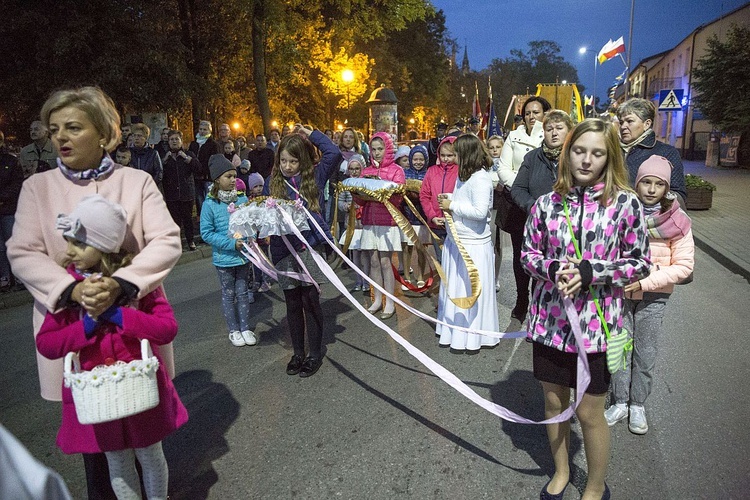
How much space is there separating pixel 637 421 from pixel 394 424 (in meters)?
1.67

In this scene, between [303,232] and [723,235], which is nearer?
[303,232]

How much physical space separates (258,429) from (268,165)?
8.33m


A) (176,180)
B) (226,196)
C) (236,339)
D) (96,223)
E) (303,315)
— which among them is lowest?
(236,339)

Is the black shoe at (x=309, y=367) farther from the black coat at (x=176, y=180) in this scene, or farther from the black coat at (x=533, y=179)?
the black coat at (x=176, y=180)

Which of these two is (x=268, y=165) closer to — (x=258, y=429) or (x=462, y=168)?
(x=462, y=168)

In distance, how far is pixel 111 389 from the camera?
214 cm

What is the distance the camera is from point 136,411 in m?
2.21

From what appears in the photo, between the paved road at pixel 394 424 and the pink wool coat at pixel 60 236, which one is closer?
the pink wool coat at pixel 60 236

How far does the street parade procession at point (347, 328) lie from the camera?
2.33 meters

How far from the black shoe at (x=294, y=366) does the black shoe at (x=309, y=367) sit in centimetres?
4

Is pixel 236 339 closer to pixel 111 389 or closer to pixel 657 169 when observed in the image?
pixel 111 389

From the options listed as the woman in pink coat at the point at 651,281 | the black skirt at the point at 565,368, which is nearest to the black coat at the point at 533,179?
the woman in pink coat at the point at 651,281

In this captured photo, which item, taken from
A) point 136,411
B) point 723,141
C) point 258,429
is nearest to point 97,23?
point 258,429

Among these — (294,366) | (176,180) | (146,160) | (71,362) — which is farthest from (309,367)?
(176,180)
